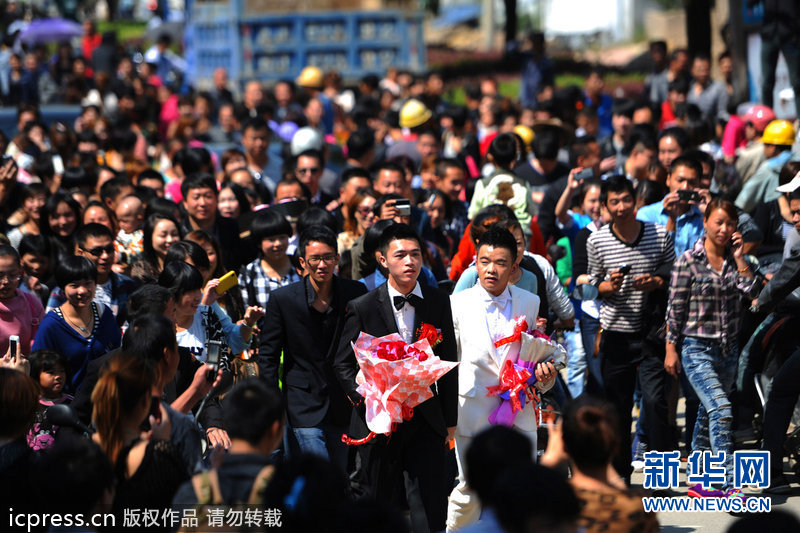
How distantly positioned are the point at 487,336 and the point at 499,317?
127 mm

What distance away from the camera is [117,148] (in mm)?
14117

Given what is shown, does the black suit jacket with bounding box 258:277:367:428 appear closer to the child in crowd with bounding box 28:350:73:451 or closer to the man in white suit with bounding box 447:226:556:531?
the man in white suit with bounding box 447:226:556:531

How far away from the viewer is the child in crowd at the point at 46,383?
6.46 metres

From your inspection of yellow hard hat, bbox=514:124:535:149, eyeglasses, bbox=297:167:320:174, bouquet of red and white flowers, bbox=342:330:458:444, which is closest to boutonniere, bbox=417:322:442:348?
bouquet of red and white flowers, bbox=342:330:458:444

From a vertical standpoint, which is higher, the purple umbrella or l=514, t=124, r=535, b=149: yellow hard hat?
the purple umbrella

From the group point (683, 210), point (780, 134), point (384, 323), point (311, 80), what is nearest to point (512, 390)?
point (384, 323)

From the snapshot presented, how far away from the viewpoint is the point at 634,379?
8.00 m

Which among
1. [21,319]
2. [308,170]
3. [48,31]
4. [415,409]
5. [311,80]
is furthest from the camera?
[48,31]

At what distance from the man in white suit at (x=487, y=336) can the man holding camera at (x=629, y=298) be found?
1400 mm

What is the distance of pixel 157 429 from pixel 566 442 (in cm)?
168

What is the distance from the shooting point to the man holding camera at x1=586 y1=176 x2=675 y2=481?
789 centimetres

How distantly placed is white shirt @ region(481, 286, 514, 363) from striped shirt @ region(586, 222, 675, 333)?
60.1 inches

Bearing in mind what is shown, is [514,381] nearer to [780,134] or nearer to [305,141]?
[780,134]

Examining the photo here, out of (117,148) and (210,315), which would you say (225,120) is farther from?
(210,315)
